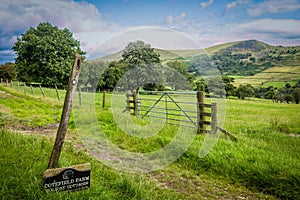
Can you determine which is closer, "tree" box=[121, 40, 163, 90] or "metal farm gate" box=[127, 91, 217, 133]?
"metal farm gate" box=[127, 91, 217, 133]

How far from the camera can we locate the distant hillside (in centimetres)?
671

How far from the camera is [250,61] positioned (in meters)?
10.5

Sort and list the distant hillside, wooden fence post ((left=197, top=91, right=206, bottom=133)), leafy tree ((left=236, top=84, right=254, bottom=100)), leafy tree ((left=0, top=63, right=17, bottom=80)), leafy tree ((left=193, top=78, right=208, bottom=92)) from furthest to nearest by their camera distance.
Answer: leafy tree ((left=0, top=63, right=17, bottom=80)), leafy tree ((left=236, top=84, right=254, bottom=100)), leafy tree ((left=193, top=78, right=208, bottom=92)), wooden fence post ((left=197, top=91, right=206, bottom=133)), the distant hillside

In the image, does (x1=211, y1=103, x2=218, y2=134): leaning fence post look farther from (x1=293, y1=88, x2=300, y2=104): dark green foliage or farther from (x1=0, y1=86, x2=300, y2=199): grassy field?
(x1=293, y1=88, x2=300, y2=104): dark green foliage

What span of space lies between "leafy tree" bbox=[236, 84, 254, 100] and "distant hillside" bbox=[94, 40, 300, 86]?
9.6 inches

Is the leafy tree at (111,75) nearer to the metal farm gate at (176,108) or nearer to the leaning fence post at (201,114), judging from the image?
the metal farm gate at (176,108)

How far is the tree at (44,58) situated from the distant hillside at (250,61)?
23.1 metres

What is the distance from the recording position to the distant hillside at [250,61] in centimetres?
671

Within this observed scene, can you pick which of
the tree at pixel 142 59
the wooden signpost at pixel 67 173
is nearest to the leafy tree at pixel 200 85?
the tree at pixel 142 59

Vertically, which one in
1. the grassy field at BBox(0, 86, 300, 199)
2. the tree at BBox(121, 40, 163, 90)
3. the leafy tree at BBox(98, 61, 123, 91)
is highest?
the tree at BBox(121, 40, 163, 90)

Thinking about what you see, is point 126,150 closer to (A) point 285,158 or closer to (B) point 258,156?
(B) point 258,156

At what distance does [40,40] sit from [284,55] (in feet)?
95.9

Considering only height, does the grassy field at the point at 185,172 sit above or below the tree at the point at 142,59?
below

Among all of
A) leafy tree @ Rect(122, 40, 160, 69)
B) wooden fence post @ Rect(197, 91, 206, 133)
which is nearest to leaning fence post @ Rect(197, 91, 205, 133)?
wooden fence post @ Rect(197, 91, 206, 133)
